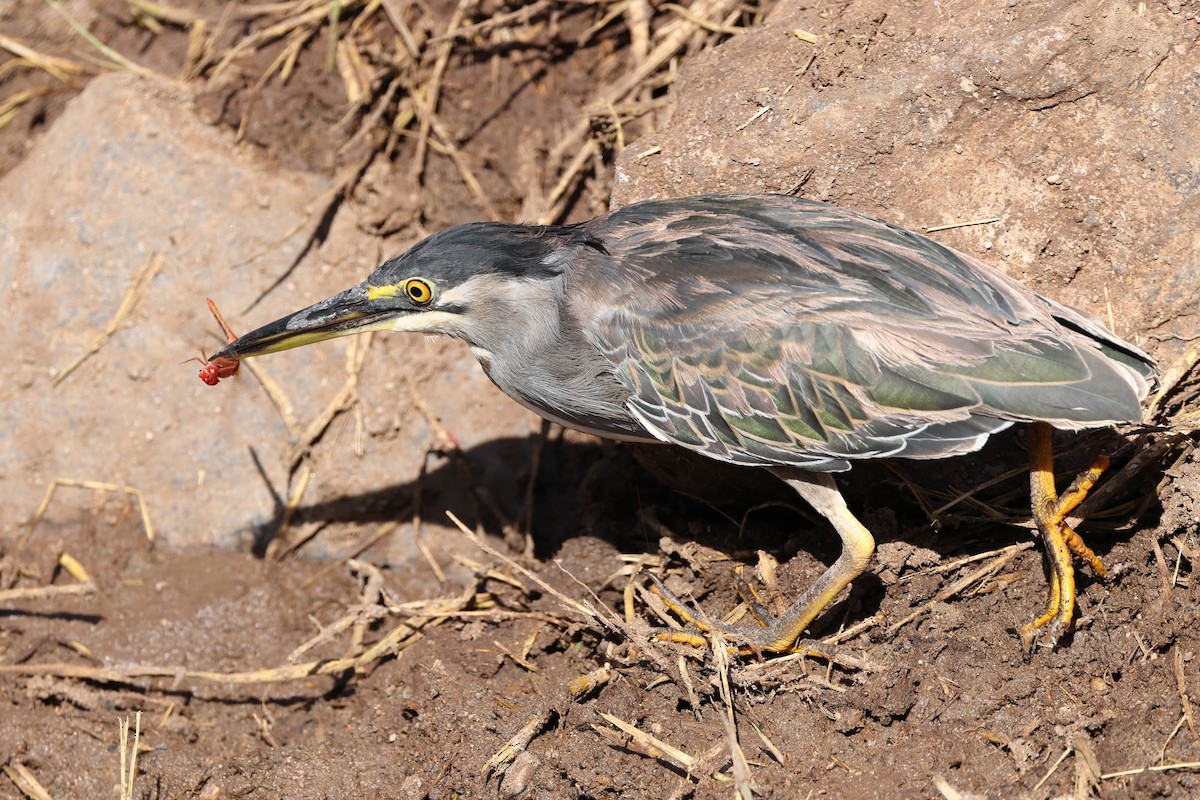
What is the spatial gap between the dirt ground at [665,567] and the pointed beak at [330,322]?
93 cm

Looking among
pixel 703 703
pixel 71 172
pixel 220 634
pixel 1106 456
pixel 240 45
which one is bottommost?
pixel 220 634

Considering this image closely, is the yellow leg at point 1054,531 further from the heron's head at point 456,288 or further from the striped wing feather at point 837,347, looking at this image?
the heron's head at point 456,288

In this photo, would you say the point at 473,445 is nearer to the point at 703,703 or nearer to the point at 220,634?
the point at 220,634

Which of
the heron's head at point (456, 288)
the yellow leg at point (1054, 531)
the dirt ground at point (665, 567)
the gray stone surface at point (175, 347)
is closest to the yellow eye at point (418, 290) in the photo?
the heron's head at point (456, 288)

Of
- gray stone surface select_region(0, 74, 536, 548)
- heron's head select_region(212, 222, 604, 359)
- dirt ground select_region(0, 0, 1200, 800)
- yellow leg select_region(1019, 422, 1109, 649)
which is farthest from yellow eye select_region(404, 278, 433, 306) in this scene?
yellow leg select_region(1019, 422, 1109, 649)

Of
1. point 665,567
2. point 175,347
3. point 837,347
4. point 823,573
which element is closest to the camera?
point 837,347

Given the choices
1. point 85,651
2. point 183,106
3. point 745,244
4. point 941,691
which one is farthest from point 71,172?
point 941,691

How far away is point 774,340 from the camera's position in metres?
3.73

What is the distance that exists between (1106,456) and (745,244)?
5.02ft

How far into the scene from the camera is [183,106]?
19.3 ft

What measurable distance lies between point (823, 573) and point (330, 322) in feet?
7.07

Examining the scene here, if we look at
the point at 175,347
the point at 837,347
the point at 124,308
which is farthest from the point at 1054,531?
the point at 124,308

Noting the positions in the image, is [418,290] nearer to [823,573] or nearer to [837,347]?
[837,347]

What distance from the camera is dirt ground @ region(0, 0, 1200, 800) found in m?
3.70
